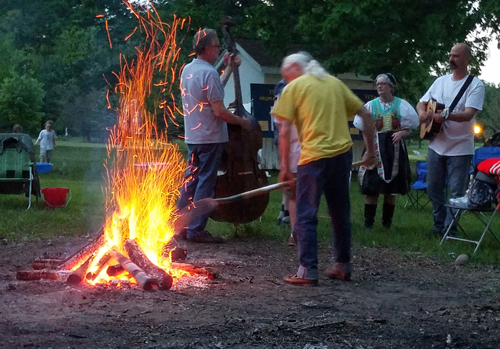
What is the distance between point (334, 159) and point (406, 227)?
413 cm

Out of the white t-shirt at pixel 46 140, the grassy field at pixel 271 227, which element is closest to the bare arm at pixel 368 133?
the grassy field at pixel 271 227

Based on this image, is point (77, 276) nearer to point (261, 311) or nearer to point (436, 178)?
point (261, 311)

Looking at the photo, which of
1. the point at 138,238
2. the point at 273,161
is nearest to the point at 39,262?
the point at 138,238

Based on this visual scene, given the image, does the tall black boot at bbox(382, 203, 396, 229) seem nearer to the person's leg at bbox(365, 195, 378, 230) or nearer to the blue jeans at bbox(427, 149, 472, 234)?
the person's leg at bbox(365, 195, 378, 230)

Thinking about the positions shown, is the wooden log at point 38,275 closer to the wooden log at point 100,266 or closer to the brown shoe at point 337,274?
the wooden log at point 100,266

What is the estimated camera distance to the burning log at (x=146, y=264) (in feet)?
17.1

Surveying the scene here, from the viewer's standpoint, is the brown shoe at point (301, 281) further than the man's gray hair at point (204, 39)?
No

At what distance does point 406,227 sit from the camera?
9539 mm

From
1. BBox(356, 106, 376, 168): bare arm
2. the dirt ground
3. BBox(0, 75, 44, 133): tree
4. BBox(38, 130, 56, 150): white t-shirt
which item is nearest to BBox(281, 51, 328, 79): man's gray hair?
BBox(356, 106, 376, 168): bare arm

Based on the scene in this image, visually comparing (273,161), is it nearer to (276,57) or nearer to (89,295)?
(276,57)

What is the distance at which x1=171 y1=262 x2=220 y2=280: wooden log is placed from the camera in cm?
571

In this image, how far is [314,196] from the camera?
5.69 metres

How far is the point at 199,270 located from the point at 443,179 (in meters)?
3.77

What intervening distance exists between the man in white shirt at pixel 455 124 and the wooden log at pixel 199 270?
11.6ft
